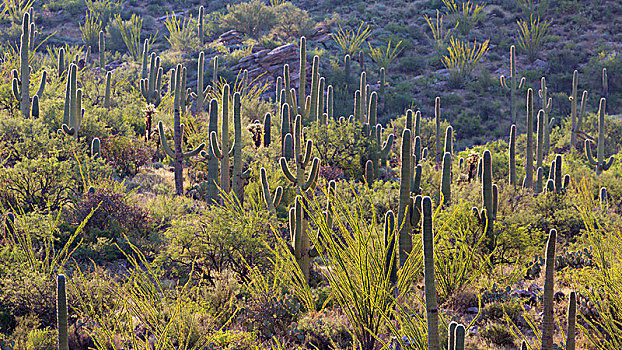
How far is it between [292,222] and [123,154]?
6152 millimetres

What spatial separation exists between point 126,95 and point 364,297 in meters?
12.6

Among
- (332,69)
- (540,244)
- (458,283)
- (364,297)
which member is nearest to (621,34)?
A: (332,69)

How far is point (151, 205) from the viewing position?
969cm

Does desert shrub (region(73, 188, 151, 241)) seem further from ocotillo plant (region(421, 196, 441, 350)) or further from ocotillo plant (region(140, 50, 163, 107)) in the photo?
ocotillo plant (region(140, 50, 163, 107))

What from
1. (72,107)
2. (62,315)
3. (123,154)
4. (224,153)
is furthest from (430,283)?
(123,154)

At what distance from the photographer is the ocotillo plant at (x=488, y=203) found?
7434 millimetres

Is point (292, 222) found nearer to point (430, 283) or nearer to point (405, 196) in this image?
point (405, 196)

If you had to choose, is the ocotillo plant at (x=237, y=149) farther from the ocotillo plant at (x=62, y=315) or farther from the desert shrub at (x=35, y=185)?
the ocotillo plant at (x=62, y=315)

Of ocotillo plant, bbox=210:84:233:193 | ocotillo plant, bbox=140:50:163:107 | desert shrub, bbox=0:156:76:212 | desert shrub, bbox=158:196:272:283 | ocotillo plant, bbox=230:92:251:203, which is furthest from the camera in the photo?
ocotillo plant, bbox=140:50:163:107

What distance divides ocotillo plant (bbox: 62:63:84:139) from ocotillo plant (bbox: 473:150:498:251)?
301 inches

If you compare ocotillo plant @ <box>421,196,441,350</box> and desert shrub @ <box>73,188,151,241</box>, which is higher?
ocotillo plant @ <box>421,196,441,350</box>

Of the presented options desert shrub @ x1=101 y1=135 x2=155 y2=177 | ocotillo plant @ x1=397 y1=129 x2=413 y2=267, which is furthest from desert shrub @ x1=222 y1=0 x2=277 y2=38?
ocotillo plant @ x1=397 y1=129 x2=413 y2=267

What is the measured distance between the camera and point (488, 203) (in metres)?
7.48

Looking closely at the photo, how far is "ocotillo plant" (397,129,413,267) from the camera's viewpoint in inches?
221
